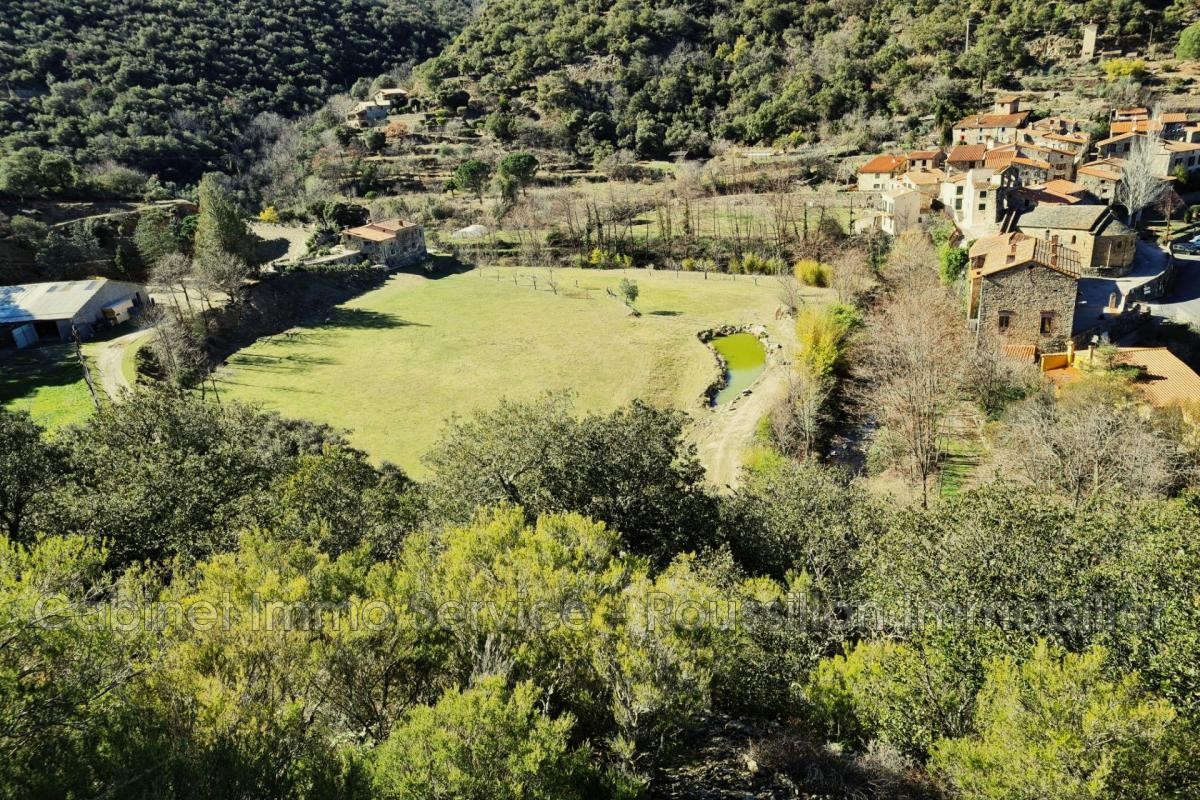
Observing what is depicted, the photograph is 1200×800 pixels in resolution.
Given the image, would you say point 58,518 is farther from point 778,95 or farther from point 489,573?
point 778,95

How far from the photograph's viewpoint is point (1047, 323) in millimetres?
36594

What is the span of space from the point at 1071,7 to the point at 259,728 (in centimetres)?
11255

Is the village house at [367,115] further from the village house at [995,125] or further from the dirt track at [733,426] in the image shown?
the dirt track at [733,426]

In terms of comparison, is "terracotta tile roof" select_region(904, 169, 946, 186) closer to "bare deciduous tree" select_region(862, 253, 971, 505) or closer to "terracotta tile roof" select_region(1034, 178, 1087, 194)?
"terracotta tile roof" select_region(1034, 178, 1087, 194)

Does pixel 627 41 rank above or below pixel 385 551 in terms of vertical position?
above

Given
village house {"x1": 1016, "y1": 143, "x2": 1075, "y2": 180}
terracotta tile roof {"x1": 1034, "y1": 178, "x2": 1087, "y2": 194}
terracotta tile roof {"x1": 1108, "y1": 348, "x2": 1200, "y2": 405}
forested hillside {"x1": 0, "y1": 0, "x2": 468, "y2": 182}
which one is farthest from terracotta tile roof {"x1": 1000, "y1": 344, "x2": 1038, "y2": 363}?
forested hillside {"x1": 0, "y1": 0, "x2": 468, "y2": 182}

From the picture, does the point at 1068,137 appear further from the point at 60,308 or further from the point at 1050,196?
A: the point at 60,308

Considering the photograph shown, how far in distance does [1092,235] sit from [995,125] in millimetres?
33621

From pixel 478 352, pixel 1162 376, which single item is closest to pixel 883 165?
pixel 1162 376

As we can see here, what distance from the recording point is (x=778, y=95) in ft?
324

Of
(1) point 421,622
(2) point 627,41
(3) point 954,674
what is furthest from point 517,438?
(2) point 627,41

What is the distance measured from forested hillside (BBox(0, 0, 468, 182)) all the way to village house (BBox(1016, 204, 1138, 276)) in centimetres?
8477

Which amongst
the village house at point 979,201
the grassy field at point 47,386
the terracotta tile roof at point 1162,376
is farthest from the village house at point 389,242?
the terracotta tile roof at point 1162,376

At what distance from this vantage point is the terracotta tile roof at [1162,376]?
30469 millimetres
